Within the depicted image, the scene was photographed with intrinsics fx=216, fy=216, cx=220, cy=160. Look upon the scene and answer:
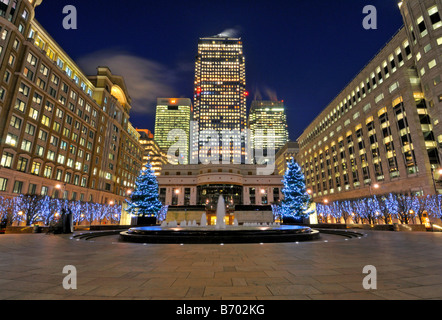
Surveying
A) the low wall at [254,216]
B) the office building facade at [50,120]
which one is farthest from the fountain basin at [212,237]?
the low wall at [254,216]

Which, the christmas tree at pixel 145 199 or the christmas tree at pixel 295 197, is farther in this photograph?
the christmas tree at pixel 145 199

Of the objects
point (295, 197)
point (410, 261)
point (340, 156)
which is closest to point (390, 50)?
point (340, 156)

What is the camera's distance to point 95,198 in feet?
204

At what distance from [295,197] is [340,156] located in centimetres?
4550

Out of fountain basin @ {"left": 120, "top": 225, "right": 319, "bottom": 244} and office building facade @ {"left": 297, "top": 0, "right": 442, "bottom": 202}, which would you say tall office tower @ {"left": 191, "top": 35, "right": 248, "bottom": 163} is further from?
fountain basin @ {"left": 120, "top": 225, "right": 319, "bottom": 244}

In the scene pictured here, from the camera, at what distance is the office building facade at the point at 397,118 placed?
4578 centimetres

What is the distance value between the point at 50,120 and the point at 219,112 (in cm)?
14171

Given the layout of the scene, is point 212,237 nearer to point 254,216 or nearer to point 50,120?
point 254,216

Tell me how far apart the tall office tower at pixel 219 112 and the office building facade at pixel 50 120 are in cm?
10592

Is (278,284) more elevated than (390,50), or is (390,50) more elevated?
(390,50)

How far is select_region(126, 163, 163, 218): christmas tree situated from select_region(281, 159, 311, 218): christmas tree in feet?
79.8

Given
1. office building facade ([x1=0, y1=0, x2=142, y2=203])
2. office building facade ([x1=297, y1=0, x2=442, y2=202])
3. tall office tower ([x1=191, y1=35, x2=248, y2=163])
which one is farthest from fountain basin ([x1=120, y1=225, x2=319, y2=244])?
tall office tower ([x1=191, y1=35, x2=248, y2=163])

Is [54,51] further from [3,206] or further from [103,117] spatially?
[3,206]

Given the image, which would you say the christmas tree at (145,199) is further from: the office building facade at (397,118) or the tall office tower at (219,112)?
the tall office tower at (219,112)
